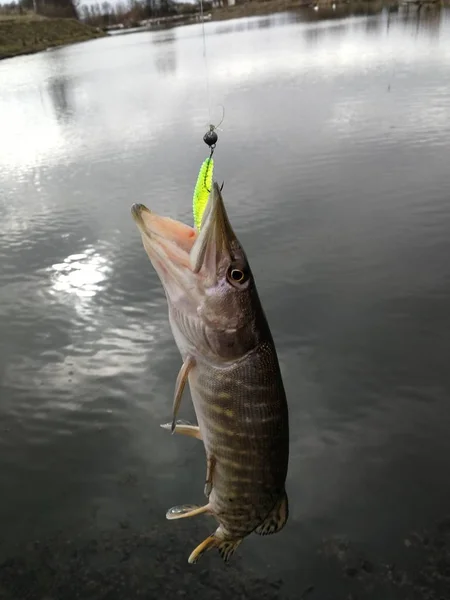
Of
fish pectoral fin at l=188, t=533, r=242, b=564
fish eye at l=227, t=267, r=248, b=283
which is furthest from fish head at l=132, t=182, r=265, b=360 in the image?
fish pectoral fin at l=188, t=533, r=242, b=564

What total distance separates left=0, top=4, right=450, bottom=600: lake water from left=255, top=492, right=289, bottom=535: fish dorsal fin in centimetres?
250

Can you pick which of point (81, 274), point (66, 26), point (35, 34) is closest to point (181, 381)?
point (81, 274)

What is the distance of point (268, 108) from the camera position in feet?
73.5

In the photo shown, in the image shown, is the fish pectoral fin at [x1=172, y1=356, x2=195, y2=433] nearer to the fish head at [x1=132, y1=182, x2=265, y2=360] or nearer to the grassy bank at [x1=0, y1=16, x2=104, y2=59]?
the fish head at [x1=132, y1=182, x2=265, y2=360]

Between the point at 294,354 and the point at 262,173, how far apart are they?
8427 mm

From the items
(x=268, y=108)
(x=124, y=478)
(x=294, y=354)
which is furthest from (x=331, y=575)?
(x=268, y=108)

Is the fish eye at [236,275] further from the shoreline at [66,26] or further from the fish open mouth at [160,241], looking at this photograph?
the shoreline at [66,26]

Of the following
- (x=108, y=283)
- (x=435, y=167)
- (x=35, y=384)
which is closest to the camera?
(x=35, y=384)

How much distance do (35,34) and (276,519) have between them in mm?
88208

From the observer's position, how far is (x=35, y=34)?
76.2 metres

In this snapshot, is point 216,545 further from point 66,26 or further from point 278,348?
point 66,26

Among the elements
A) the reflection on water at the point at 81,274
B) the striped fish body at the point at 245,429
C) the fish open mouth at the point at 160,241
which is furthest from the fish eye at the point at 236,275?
the reflection on water at the point at 81,274

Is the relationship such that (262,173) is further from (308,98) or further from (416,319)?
(308,98)

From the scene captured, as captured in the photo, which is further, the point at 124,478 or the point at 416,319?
the point at 416,319
